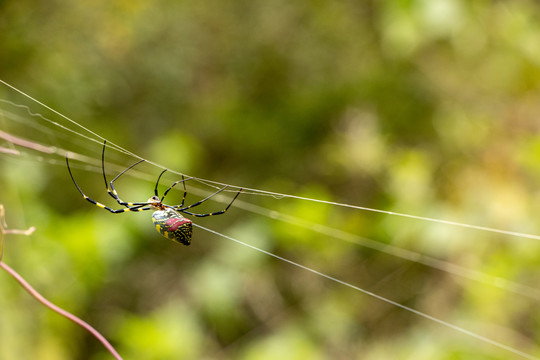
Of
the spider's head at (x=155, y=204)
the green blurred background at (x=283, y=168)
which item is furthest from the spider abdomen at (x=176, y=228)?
the green blurred background at (x=283, y=168)

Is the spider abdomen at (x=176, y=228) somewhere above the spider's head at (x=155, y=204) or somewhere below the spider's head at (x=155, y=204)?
below

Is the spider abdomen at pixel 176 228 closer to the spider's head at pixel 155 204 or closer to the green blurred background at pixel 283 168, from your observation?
the spider's head at pixel 155 204

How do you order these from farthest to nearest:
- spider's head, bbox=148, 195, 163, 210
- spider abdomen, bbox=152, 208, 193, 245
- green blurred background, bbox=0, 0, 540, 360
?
green blurred background, bbox=0, 0, 540, 360
spider's head, bbox=148, 195, 163, 210
spider abdomen, bbox=152, 208, 193, 245

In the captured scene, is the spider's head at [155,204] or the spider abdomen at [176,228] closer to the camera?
the spider abdomen at [176,228]

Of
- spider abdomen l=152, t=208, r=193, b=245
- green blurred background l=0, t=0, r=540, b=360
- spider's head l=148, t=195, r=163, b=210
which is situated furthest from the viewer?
green blurred background l=0, t=0, r=540, b=360

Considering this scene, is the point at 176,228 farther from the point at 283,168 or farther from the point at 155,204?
the point at 283,168

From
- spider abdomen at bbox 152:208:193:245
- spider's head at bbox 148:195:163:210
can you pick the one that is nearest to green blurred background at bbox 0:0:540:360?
spider's head at bbox 148:195:163:210

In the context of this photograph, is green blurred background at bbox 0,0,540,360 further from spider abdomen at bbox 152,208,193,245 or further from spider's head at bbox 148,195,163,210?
spider abdomen at bbox 152,208,193,245

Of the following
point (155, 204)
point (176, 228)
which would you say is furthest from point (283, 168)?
point (176, 228)

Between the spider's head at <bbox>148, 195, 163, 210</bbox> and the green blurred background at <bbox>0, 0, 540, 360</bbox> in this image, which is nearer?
the spider's head at <bbox>148, 195, 163, 210</bbox>

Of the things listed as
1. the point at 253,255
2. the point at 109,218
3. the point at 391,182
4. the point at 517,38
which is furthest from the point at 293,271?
the point at 517,38
